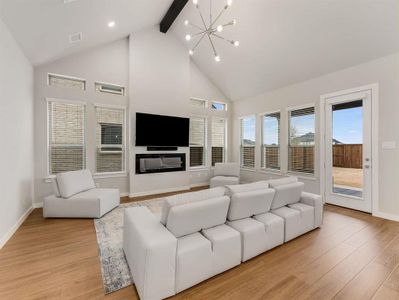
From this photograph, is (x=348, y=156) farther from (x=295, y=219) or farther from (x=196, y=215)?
(x=196, y=215)

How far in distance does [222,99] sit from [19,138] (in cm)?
580

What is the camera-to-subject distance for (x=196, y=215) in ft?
6.27

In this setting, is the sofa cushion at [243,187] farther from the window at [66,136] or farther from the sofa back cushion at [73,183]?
the window at [66,136]

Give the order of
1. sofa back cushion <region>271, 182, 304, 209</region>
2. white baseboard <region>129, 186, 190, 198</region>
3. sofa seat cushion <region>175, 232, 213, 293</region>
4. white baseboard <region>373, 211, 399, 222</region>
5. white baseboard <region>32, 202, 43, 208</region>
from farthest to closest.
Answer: white baseboard <region>129, 186, 190, 198</region> < white baseboard <region>32, 202, 43, 208</region> < white baseboard <region>373, 211, 399, 222</region> < sofa back cushion <region>271, 182, 304, 209</region> < sofa seat cushion <region>175, 232, 213, 293</region>

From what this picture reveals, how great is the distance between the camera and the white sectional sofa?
1.59 metres

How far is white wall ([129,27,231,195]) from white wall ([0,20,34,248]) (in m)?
2.09

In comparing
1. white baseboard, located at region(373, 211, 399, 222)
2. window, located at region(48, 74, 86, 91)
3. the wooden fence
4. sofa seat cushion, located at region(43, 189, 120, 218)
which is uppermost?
window, located at region(48, 74, 86, 91)

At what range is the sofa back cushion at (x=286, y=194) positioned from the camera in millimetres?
2705

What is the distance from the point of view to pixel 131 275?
6.45 ft

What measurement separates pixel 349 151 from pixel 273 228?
3.13m

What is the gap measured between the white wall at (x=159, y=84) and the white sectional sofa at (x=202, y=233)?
3093 millimetres

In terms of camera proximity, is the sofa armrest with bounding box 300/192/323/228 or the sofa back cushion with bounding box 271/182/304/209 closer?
the sofa back cushion with bounding box 271/182/304/209

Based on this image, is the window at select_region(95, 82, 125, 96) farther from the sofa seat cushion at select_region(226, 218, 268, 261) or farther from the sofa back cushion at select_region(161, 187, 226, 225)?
the sofa seat cushion at select_region(226, 218, 268, 261)

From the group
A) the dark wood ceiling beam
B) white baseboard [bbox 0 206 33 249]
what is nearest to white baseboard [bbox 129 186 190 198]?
white baseboard [bbox 0 206 33 249]
